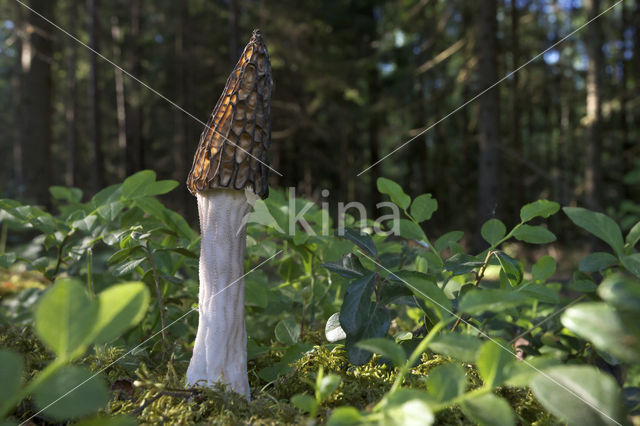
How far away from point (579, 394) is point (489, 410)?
0.44 feet

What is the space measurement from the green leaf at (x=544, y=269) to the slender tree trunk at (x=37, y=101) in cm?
753

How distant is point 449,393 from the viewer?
2.38 ft

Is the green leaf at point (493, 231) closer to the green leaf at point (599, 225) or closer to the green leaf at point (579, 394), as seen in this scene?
the green leaf at point (599, 225)

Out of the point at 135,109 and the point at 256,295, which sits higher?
the point at 135,109

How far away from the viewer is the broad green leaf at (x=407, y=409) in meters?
0.65

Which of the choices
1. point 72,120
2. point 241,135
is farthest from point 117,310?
point 72,120

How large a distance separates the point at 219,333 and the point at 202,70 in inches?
749

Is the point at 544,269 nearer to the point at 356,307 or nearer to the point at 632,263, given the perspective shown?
the point at 632,263

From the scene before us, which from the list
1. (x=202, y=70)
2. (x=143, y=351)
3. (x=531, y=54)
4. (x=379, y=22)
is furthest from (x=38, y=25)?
(x=531, y=54)

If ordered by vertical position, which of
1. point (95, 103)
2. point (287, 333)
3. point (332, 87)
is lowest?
point (287, 333)

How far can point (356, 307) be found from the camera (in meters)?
→ 1.08

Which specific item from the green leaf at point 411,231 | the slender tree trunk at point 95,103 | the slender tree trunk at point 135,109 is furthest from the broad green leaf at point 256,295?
the slender tree trunk at point 135,109

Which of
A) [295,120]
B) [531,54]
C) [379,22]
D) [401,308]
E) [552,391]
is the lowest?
[401,308]

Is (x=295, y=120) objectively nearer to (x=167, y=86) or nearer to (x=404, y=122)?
(x=404, y=122)
